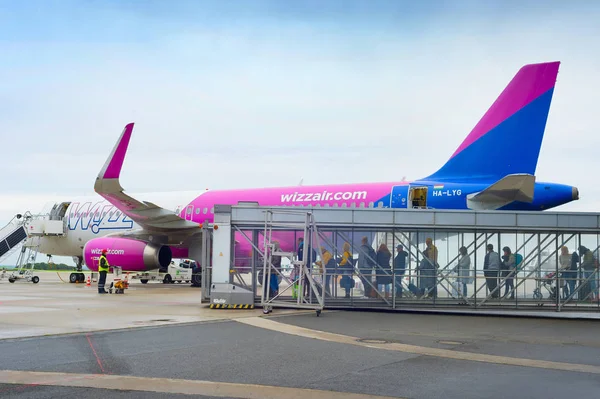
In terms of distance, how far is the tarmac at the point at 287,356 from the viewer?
704cm

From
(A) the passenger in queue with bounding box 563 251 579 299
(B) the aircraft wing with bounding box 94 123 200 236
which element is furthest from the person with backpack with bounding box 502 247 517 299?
(B) the aircraft wing with bounding box 94 123 200 236

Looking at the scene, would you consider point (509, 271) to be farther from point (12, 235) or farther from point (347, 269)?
point (12, 235)

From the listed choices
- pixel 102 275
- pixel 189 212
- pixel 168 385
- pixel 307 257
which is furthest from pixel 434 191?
pixel 168 385

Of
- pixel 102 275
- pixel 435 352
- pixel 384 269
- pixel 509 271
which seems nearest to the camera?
pixel 435 352

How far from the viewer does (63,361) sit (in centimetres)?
853

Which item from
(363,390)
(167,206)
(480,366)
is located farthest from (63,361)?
(167,206)

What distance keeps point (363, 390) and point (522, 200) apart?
15.6 metres

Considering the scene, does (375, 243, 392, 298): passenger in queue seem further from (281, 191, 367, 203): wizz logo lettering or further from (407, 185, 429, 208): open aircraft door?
(281, 191, 367, 203): wizz logo lettering

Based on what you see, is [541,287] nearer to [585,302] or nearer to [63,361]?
[585,302]

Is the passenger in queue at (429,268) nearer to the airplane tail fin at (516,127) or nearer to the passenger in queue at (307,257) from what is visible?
the passenger in queue at (307,257)

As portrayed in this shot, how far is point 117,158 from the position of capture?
77.8 feet

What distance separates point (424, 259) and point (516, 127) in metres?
7.17

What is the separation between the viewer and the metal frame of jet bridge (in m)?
17.4

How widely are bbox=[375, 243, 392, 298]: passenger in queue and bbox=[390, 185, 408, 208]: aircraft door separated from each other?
240 inches
